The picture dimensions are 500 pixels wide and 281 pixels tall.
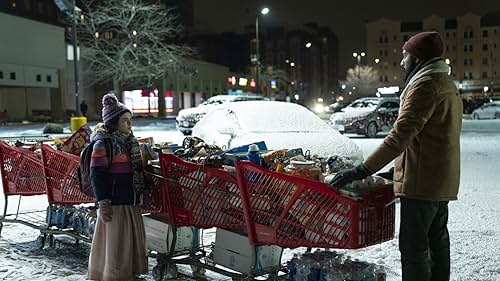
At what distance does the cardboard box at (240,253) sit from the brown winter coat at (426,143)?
1400mm

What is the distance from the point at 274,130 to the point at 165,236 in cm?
588

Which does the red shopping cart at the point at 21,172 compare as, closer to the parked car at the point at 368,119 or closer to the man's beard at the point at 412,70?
the man's beard at the point at 412,70

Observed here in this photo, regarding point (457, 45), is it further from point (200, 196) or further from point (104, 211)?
point (104, 211)

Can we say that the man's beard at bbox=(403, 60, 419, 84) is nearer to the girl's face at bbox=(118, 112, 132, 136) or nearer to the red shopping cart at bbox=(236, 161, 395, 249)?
the red shopping cart at bbox=(236, 161, 395, 249)

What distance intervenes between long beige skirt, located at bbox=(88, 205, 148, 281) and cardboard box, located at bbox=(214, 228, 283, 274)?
0.75m

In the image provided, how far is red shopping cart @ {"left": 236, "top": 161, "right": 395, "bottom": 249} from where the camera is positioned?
3.97 m

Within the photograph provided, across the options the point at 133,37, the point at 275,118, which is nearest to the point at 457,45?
the point at 133,37

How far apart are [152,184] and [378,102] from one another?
62.8ft

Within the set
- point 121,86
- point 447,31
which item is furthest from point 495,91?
point 121,86

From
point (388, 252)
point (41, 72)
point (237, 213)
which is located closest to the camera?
point (237, 213)

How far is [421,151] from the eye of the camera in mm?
3881

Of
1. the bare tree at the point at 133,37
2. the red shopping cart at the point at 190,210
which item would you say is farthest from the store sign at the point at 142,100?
the red shopping cart at the point at 190,210

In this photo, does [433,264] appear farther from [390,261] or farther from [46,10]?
[46,10]

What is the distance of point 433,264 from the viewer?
430cm
